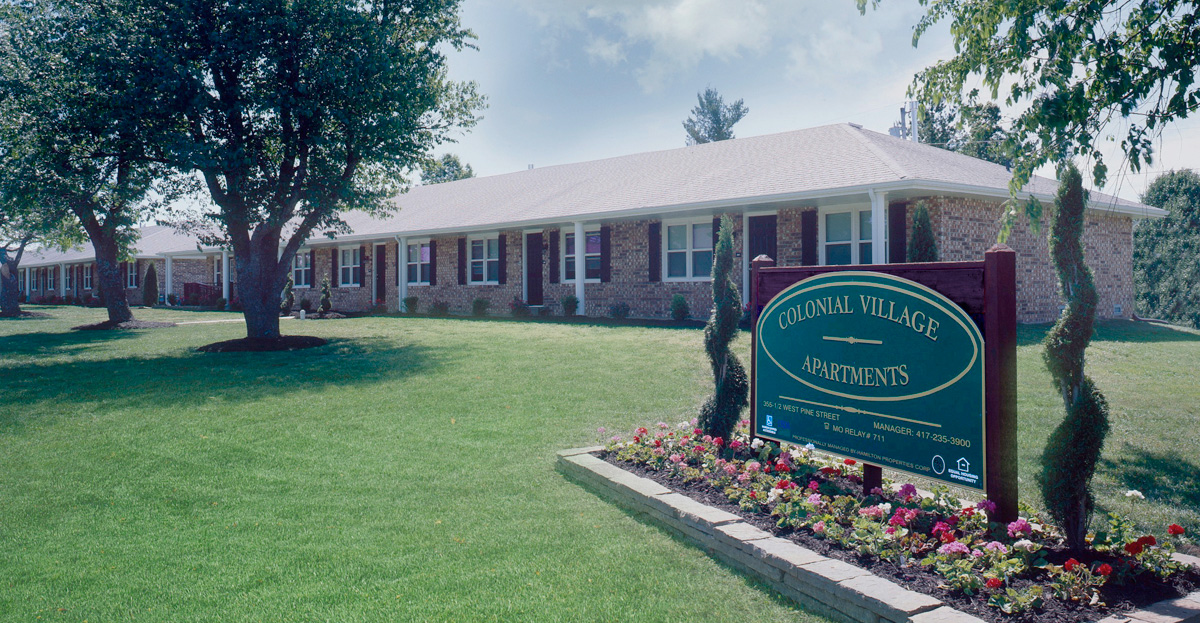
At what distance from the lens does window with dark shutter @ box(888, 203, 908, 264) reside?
1523cm

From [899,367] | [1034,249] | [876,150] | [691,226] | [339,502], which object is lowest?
[339,502]

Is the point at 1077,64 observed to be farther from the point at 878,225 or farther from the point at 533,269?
the point at 533,269

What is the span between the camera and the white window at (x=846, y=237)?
52.3 feet

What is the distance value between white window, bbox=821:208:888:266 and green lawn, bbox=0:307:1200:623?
545 cm

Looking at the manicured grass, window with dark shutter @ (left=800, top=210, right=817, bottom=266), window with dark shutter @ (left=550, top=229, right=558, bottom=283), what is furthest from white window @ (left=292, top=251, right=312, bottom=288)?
window with dark shutter @ (left=800, top=210, right=817, bottom=266)

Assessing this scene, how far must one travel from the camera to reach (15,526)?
469 centimetres

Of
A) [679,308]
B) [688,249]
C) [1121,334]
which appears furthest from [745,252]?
[1121,334]

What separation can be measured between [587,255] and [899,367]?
668 inches

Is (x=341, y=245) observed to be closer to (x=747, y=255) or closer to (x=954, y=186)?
(x=747, y=255)

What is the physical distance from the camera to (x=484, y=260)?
2356cm

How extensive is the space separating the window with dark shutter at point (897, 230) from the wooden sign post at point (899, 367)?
36.4 feet

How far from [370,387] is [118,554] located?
529 centimetres

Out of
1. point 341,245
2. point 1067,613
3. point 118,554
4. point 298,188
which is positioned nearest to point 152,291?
point 341,245

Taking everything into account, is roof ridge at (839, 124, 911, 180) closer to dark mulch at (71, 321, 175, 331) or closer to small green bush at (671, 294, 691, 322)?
small green bush at (671, 294, 691, 322)
